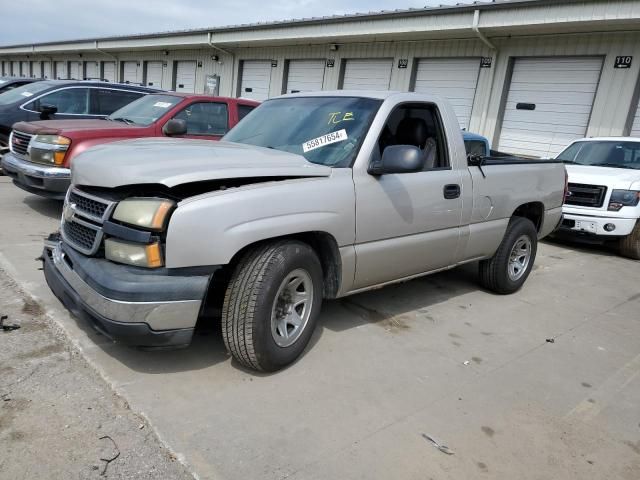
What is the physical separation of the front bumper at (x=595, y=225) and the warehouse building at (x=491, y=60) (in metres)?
4.09

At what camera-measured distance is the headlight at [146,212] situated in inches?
104

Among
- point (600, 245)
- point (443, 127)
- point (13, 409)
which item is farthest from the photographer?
point (600, 245)

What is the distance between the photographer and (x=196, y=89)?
75.7ft

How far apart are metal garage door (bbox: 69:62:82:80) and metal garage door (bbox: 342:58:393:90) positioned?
82.2 ft

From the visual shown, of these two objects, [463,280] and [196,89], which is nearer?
[463,280]

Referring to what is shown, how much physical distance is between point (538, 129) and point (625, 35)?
2560 mm

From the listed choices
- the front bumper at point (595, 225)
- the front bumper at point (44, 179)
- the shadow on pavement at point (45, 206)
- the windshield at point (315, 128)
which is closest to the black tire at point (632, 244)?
the front bumper at point (595, 225)

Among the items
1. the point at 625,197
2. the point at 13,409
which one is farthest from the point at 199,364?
the point at 625,197

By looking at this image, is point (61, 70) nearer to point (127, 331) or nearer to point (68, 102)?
point (68, 102)

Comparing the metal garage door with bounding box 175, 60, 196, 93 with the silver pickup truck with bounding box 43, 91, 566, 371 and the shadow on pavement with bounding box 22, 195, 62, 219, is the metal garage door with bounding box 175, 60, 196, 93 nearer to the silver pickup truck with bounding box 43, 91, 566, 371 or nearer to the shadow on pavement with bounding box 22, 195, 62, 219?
the shadow on pavement with bounding box 22, 195, 62, 219

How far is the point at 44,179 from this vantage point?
6.07 meters

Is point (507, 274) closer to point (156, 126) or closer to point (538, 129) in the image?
point (156, 126)

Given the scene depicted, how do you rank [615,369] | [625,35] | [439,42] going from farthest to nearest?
[439,42]
[625,35]
[615,369]

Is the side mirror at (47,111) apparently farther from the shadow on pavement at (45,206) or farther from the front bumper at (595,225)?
the front bumper at (595,225)
